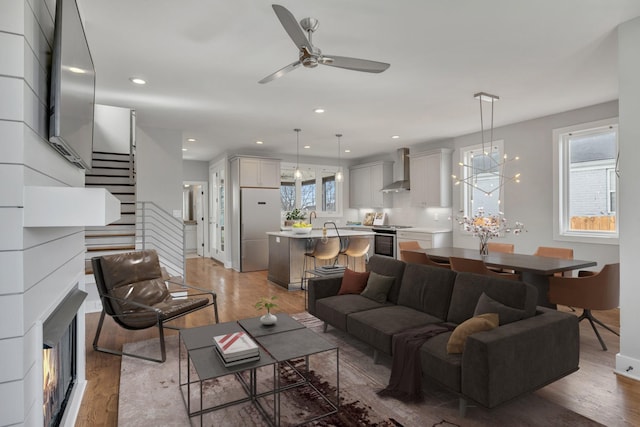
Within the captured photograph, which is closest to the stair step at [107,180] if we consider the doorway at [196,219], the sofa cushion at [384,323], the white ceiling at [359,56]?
the white ceiling at [359,56]

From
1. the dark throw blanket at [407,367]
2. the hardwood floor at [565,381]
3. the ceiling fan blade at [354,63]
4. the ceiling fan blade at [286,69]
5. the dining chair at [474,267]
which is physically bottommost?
the hardwood floor at [565,381]

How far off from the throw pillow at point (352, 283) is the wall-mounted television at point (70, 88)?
2.66 metres

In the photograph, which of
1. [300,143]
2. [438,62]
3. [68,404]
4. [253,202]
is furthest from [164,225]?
[438,62]

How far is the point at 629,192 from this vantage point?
279 cm

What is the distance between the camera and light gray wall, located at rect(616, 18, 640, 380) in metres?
2.75

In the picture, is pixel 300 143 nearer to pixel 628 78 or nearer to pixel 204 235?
pixel 204 235

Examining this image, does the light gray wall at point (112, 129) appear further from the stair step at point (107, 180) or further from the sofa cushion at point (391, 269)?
the sofa cushion at point (391, 269)

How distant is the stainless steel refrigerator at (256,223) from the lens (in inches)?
301

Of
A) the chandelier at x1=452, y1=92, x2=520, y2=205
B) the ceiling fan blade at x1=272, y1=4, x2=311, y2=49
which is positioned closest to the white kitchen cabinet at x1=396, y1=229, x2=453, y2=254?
the chandelier at x1=452, y1=92, x2=520, y2=205

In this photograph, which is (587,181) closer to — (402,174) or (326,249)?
(402,174)

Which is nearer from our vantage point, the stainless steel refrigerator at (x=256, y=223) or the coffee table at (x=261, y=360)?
the coffee table at (x=261, y=360)

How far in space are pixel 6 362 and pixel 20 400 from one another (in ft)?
0.47

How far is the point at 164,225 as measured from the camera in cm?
575

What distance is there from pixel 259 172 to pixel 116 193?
114 inches
